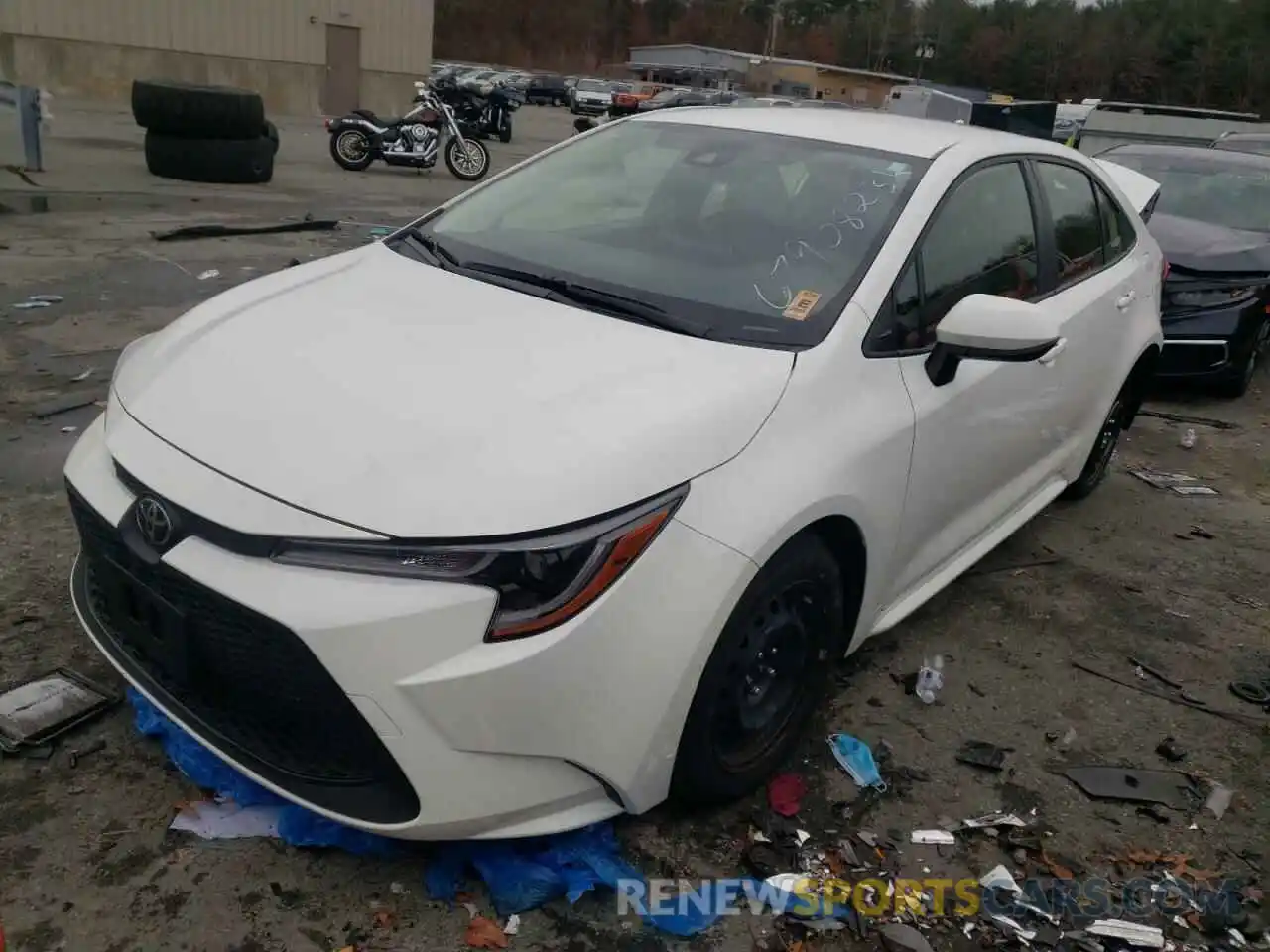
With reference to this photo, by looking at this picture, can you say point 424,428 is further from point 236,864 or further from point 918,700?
point 918,700

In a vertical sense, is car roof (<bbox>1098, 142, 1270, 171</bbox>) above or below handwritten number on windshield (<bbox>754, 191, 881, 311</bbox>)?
above

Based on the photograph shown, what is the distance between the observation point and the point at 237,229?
9.37 meters

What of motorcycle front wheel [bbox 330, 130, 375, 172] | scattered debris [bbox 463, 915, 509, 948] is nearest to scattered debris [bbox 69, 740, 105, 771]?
scattered debris [bbox 463, 915, 509, 948]

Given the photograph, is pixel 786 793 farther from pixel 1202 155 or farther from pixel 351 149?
pixel 351 149

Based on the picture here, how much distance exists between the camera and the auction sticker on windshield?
2.71 meters

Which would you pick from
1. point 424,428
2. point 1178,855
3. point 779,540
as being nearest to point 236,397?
point 424,428

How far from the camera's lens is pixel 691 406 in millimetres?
2309

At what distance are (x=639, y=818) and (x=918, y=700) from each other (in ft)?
3.68

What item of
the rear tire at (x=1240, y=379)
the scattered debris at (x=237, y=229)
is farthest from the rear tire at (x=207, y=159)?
the rear tire at (x=1240, y=379)

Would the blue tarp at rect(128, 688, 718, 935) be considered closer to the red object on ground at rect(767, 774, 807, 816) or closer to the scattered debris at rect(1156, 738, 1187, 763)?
the red object on ground at rect(767, 774, 807, 816)

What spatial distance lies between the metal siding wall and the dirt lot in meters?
22.6

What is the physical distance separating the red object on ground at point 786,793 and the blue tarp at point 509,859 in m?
0.39

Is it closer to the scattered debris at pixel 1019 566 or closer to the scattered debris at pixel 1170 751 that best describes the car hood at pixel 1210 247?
the scattered debris at pixel 1019 566

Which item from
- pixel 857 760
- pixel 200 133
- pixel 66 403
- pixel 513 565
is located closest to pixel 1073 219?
pixel 857 760
